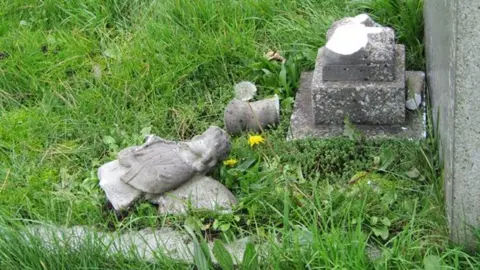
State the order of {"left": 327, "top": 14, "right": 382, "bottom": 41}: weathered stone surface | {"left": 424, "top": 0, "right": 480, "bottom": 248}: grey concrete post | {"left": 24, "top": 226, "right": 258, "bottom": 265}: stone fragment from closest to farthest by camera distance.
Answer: {"left": 424, "top": 0, "right": 480, "bottom": 248}: grey concrete post < {"left": 24, "top": 226, "right": 258, "bottom": 265}: stone fragment < {"left": 327, "top": 14, "right": 382, "bottom": 41}: weathered stone surface

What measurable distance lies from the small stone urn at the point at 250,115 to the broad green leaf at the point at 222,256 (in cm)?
94

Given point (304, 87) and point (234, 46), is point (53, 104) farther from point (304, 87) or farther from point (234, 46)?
point (304, 87)

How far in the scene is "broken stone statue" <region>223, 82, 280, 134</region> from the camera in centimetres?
404

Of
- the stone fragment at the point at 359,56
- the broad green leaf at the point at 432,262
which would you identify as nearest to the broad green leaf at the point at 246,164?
the stone fragment at the point at 359,56

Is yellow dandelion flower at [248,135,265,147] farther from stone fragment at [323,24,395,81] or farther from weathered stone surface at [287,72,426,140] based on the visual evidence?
stone fragment at [323,24,395,81]

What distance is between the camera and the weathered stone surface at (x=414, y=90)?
13.2ft

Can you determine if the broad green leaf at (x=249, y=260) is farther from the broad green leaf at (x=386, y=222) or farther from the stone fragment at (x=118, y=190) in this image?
the stone fragment at (x=118, y=190)

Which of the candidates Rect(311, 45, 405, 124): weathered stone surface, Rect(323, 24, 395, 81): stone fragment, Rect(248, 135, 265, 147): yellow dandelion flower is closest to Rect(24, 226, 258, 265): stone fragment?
Rect(248, 135, 265, 147): yellow dandelion flower

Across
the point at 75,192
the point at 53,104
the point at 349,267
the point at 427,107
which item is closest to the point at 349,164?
the point at 427,107

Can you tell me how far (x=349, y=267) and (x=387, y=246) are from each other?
35 cm

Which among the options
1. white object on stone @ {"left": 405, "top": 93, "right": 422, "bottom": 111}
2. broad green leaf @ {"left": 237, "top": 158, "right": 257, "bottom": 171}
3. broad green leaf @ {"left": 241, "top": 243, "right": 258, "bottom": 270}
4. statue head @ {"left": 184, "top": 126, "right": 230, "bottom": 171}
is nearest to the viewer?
broad green leaf @ {"left": 241, "top": 243, "right": 258, "bottom": 270}

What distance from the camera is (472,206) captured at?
3109mm

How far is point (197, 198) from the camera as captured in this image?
3582mm

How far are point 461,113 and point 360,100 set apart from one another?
945 millimetres
